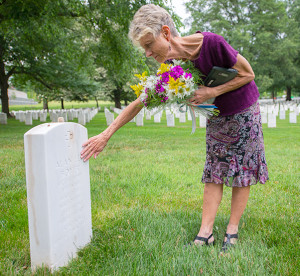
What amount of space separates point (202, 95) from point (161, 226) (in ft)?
4.33

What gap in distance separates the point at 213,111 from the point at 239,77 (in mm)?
357

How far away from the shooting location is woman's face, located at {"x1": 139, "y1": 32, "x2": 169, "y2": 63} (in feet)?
7.92

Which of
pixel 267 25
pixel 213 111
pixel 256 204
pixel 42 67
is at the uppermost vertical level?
pixel 267 25

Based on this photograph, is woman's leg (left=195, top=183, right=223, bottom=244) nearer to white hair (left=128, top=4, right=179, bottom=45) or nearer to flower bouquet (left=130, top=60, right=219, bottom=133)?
flower bouquet (left=130, top=60, right=219, bottom=133)

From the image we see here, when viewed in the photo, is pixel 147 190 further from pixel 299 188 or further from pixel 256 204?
pixel 299 188

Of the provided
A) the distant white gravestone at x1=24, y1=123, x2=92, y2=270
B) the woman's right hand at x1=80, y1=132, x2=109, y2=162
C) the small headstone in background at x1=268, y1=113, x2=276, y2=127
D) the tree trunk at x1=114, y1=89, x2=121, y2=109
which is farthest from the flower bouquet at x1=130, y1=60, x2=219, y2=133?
the tree trunk at x1=114, y1=89, x2=121, y2=109

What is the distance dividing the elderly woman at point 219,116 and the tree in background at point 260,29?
109ft

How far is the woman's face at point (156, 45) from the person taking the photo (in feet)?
7.92

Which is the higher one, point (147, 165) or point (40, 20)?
point (40, 20)

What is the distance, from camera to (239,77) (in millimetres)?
2568

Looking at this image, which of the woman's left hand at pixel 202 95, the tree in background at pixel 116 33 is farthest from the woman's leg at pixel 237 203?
the tree in background at pixel 116 33

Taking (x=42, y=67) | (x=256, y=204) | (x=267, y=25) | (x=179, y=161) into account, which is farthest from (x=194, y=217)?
(x=267, y=25)

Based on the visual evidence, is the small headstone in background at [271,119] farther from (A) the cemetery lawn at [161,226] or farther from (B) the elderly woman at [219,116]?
(B) the elderly woman at [219,116]

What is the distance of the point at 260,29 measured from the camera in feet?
125
